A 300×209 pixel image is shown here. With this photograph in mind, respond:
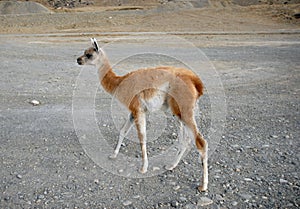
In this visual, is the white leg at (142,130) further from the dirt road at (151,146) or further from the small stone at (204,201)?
the small stone at (204,201)

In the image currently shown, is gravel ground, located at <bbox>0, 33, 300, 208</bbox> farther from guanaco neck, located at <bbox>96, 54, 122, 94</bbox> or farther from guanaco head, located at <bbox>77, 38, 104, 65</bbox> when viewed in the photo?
guanaco head, located at <bbox>77, 38, 104, 65</bbox>

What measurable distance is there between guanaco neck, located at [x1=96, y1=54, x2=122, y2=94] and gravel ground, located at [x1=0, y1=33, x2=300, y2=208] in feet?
3.73

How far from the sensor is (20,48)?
17.7m

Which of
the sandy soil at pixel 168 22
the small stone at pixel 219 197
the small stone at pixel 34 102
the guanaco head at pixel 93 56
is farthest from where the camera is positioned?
the sandy soil at pixel 168 22

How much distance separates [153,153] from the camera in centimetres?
536

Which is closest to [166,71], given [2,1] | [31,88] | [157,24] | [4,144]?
[4,144]

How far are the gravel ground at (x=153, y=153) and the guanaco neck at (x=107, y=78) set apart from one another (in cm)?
114

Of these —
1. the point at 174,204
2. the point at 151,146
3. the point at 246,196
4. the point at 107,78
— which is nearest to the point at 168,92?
→ the point at 107,78

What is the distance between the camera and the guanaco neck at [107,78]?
16.9 feet

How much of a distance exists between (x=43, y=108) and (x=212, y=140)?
420cm

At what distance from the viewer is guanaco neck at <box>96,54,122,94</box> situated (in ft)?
16.9

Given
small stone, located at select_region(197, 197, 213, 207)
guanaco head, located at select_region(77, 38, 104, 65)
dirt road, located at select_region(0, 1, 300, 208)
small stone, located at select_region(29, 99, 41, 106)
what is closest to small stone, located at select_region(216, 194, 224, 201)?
dirt road, located at select_region(0, 1, 300, 208)

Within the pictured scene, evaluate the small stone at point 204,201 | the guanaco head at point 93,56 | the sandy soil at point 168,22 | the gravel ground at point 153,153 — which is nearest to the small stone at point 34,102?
the gravel ground at point 153,153

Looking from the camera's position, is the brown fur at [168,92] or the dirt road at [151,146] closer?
the dirt road at [151,146]
